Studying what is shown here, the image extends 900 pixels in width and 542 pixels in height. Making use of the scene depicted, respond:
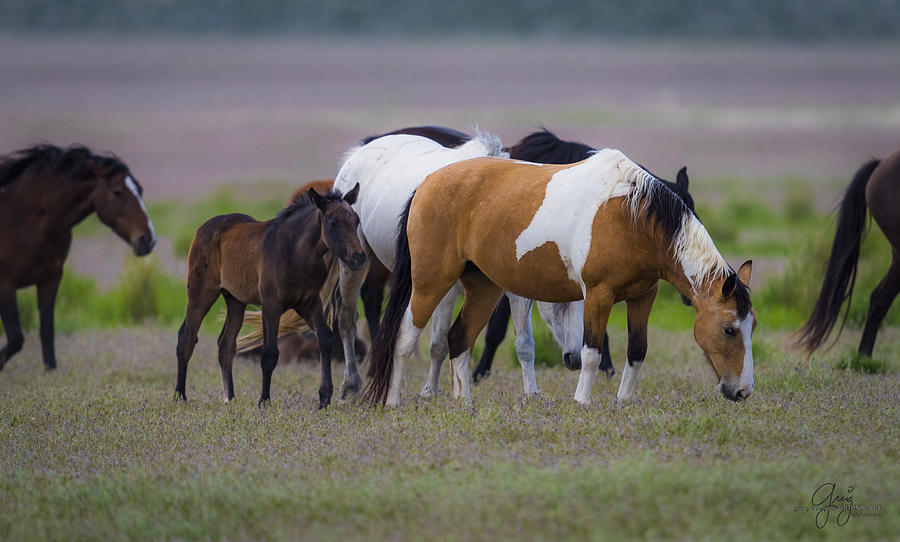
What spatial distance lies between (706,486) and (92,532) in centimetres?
281

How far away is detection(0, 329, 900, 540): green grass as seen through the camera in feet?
14.3

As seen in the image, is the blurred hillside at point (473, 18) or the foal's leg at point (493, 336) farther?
the blurred hillside at point (473, 18)

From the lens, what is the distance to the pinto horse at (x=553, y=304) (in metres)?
7.20

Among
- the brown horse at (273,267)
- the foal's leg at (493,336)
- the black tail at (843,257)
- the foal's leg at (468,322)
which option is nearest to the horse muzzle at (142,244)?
the brown horse at (273,267)

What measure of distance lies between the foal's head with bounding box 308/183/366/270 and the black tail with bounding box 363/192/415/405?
34cm

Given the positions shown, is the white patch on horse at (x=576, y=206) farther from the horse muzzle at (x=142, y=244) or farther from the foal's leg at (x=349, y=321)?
the horse muzzle at (x=142, y=244)

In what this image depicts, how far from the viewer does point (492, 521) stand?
4.30m

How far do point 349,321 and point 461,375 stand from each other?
4.07 ft

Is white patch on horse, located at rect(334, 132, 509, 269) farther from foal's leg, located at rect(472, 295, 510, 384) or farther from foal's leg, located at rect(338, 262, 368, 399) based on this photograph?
foal's leg, located at rect(472, 295, 510, 384)

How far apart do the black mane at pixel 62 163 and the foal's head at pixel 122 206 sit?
0.08ft

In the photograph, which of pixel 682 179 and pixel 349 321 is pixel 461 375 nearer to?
pixel 349 321

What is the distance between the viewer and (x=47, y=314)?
9578 millimetres

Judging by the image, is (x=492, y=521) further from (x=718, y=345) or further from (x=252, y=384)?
(x=252, y=384)

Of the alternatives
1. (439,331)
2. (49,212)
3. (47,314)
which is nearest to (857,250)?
(439,331)
